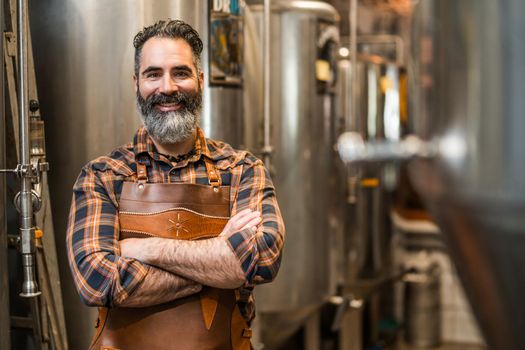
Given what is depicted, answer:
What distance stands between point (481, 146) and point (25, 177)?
5.60 ft

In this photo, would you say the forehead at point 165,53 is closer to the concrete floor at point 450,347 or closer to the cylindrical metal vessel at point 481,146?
the cylindrical metal vessel at point 481,146

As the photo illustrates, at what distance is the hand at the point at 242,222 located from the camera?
2.19 metres

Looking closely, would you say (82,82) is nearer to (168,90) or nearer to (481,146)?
(168,90)

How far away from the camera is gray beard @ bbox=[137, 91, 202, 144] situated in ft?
7.59

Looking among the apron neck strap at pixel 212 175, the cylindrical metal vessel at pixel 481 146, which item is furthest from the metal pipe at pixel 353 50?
the cylindrical metal vessel at pixel 481 146

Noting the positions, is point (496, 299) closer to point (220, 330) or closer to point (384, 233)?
point (220, 330)

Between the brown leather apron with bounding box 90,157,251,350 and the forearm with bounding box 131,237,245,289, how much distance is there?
12 centimetres

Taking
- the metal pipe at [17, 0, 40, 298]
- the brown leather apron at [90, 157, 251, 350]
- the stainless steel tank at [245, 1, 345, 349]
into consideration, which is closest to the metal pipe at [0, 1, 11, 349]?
the metal pipe at [17, 0, 40, 298]

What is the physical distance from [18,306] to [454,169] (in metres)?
2.13

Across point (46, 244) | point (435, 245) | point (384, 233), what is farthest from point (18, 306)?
point (435, 245)

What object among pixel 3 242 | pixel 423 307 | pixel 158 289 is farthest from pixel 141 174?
pixel 423 307

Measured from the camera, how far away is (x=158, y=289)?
210 cm

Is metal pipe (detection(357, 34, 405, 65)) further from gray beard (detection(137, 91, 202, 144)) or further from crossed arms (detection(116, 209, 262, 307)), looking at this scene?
crossed arms (detection(116, 209, 262, 307))

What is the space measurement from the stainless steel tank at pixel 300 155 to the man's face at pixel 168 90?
169cm
